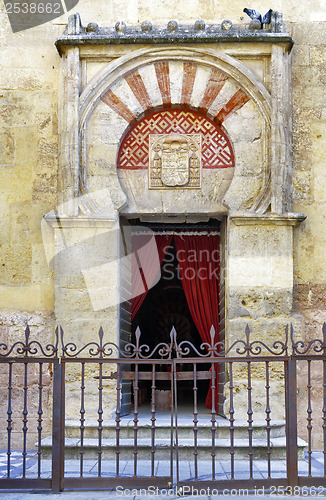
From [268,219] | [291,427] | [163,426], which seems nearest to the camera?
[291,427]

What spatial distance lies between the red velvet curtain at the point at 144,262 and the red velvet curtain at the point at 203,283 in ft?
0.76

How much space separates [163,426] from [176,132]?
285 centimetres

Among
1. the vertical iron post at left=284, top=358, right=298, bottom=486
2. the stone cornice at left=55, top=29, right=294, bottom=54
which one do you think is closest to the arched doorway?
the vertical iron post at left=284, top=358, right=298, bottom=486

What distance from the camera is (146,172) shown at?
6.53m

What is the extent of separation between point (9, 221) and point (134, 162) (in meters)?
1.38

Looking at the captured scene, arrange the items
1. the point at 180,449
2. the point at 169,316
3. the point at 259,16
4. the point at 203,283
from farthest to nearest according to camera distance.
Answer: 1. the point at 169,316
2. the point at 203,283
3. the point at 259,16
4. the point at 180,449

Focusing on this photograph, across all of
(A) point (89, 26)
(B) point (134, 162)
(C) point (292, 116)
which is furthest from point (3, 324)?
(C) point (292, 116)

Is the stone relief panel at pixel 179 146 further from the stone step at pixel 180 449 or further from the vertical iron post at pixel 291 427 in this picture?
the vertical iron post at pixel 291 427

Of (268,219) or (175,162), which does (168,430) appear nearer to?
(268,219)

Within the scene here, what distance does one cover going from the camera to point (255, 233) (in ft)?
20.6

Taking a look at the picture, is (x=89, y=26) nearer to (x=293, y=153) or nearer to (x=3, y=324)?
(x=293, y=153)

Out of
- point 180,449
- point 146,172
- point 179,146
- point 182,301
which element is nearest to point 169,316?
point 182,301

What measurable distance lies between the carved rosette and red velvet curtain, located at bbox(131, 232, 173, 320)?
2.49 ft

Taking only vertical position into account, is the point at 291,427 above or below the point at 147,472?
above
